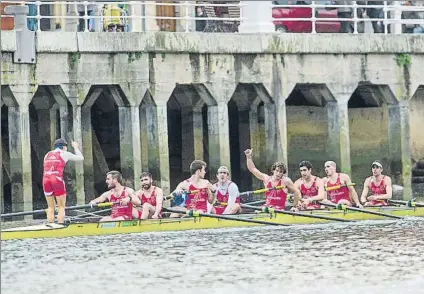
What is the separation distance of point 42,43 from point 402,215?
22.4 ft

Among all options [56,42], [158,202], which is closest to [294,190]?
[158,202]

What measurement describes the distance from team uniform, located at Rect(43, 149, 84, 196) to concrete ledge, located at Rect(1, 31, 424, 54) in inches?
146

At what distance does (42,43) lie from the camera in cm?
3019

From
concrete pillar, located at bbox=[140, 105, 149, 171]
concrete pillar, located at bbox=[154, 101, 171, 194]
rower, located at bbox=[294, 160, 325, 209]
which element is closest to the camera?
rower, located at bbox=[294, 160, 325, 209]

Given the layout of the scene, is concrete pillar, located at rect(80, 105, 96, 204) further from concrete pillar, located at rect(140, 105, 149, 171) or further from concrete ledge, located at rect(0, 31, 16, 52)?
concrete ledge, located at rect(0, 31, 16, 52)

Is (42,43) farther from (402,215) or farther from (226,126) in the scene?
(402,215)

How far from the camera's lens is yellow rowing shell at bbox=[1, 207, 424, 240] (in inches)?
1005

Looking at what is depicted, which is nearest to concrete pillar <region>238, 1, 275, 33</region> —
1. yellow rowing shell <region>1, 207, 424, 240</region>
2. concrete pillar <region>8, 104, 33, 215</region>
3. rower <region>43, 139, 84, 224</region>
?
concrete pillar <region>8, 104, 33, 215</region>

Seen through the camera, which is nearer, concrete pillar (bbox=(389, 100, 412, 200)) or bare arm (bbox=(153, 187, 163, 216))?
bare arm (bbox=(153, 187, 163, 216))

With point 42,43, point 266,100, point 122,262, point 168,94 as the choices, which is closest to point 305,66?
point 266,100

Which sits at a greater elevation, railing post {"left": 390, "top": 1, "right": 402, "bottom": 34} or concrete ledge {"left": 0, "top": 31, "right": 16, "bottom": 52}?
→ railing post {"left": 390, "top": 1, "right": 402, "bottom": 34}

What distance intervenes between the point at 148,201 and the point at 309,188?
3272mm

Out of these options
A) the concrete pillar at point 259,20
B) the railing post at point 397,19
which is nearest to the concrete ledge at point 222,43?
the concrete pillar at point 259,20

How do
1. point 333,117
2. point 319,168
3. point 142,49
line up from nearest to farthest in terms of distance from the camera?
1. point 142,49
2. point 333,117
3. point 319,168
